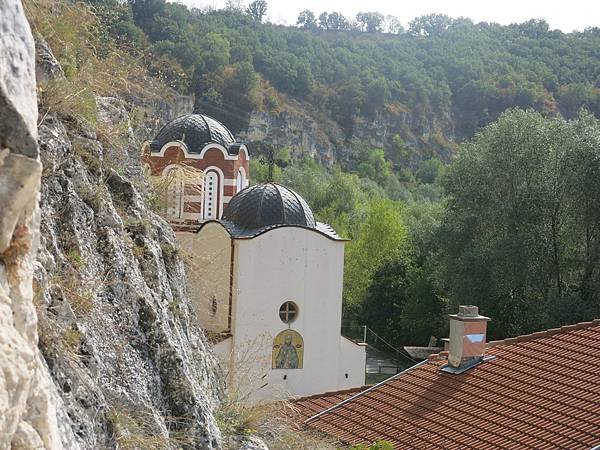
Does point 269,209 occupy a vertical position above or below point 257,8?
below

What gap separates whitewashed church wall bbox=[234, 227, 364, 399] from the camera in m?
19.5

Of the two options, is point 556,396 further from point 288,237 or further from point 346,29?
point 346,29

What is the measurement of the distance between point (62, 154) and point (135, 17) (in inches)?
2798

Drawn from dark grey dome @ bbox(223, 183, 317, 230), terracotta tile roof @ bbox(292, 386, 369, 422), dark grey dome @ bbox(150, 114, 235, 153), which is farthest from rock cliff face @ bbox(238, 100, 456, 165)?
terracotta tile roof @ bbox(292, 386, 369, 422)

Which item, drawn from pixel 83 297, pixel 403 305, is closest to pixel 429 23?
pixel 403 305

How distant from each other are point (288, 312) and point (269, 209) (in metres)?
2.38

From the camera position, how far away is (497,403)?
11.3 m

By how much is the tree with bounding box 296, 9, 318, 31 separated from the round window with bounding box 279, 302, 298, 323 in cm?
10416

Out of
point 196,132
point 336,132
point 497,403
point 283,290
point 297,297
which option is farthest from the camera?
point 336,132

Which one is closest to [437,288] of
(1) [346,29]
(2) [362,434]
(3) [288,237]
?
(3) [288,237]

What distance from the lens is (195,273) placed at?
8.88 meters

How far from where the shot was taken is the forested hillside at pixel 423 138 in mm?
25266

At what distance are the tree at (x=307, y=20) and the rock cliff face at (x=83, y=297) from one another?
116 metres

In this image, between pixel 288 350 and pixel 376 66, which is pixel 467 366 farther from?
pixel 376 66
